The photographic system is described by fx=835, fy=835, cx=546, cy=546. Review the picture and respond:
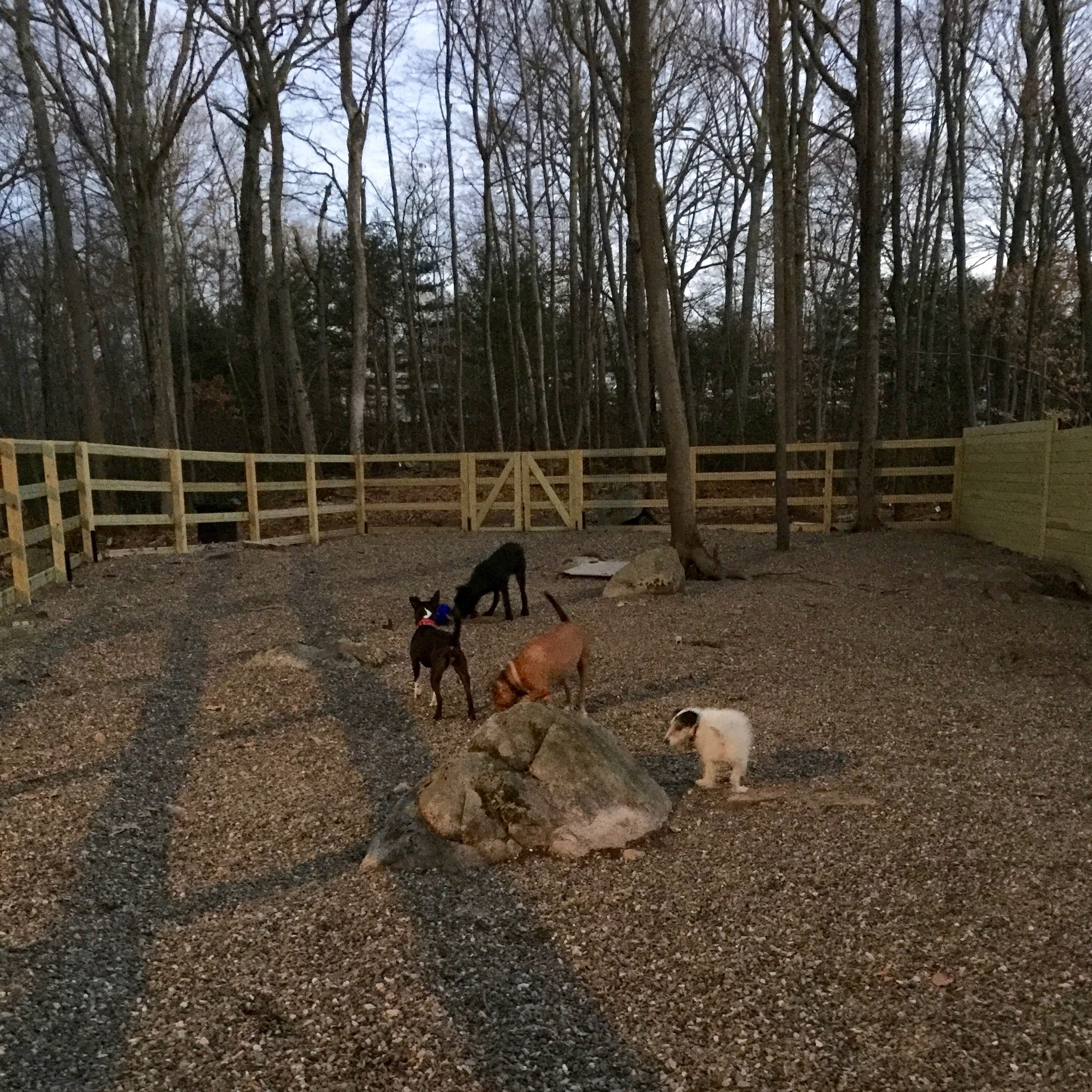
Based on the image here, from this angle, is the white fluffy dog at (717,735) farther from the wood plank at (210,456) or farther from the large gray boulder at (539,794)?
the wood plank at (210,456)

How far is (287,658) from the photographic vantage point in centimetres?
585

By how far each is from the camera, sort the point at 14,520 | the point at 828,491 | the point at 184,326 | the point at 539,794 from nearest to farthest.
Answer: the point at 539,794, the point at 14,520, the point at 828,491, the point at 184,326

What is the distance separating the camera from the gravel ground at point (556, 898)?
7.03ft

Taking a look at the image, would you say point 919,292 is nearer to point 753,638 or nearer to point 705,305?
point 705,305

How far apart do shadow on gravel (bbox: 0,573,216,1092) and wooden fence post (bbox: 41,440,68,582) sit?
511cm

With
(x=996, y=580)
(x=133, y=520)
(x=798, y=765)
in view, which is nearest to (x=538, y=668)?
(x=798, y=765)

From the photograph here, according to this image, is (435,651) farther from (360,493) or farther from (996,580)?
(360,493)

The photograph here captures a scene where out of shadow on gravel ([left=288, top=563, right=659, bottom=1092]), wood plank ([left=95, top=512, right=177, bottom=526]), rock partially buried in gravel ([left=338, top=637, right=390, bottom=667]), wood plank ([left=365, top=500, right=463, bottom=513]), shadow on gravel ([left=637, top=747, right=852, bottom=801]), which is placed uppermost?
wood plank ([left=95, top=512, right=177, bottom=526])

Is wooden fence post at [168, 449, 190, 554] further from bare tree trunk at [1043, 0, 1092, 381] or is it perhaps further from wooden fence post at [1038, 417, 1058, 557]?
bare tree trunk at [1043, 0, 1092, 381]

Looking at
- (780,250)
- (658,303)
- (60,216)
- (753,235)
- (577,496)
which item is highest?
(753,235)

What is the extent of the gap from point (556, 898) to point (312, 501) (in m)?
11.2

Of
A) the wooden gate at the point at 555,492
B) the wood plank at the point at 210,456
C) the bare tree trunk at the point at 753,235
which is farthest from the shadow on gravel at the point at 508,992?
the bare tree trunk at the point at 753,235

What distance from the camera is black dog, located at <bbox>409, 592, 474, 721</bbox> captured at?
4.68m

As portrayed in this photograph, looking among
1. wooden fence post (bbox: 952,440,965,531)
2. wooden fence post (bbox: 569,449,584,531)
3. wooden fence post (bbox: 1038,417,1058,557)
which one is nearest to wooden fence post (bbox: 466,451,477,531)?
wooden fence post (bbox: 569,449,584,531)
